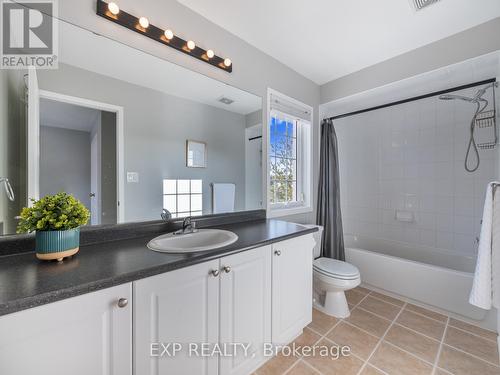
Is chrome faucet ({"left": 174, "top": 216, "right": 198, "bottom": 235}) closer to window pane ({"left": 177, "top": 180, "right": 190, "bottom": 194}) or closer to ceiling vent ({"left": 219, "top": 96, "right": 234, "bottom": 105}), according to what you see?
window pane ({"left": 177, "top": 180, "right": 190, "bottom": 194})

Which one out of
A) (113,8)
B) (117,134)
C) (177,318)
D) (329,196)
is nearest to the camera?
(177,318)

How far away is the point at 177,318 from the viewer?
95cm

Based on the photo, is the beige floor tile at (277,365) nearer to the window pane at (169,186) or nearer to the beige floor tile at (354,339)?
the beige floor tile at (354,339)

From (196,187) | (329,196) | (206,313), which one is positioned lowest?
(206,313)

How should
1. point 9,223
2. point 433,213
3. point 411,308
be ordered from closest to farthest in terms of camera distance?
point 9,223 < point 411,308 < point 433,213

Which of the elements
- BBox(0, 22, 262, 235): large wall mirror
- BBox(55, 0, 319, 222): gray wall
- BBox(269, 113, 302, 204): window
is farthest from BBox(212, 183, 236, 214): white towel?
BBox(55, 0, 319, 222): gray wall

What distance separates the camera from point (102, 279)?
0.75 meters

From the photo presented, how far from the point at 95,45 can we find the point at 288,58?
1642 mm

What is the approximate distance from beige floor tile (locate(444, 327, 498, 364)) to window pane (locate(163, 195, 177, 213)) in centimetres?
224

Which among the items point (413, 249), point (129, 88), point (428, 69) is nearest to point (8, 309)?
point (129, 88)

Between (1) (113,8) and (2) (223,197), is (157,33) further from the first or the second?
(2) (223,197)

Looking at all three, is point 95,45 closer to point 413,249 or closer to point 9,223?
point 9,223

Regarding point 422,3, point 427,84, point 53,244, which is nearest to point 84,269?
point 53,244

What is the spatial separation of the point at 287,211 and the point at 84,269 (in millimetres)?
1814
